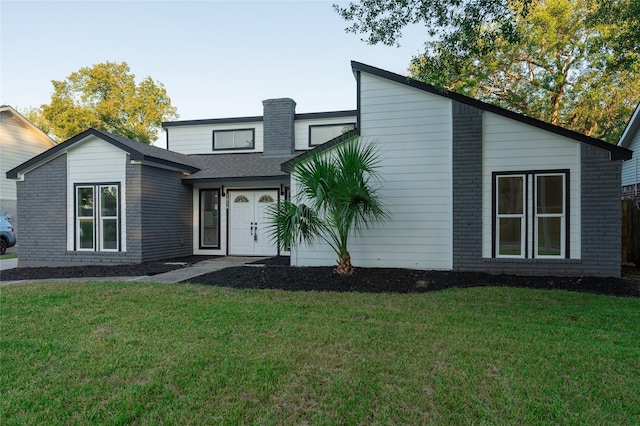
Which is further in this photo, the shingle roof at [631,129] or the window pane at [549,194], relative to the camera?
the shingle roof at [631,129]

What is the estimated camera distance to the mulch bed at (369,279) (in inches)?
263

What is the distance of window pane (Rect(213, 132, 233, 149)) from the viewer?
14523 mm

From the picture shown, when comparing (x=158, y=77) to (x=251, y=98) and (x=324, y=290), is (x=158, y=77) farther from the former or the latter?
(x=324, y=290)

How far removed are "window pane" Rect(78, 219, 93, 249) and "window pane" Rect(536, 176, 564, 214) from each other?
11551mm

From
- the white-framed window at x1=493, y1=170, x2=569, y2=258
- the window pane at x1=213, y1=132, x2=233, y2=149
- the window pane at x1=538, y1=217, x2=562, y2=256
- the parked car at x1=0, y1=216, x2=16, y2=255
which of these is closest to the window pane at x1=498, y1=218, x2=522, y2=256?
the white-framed window at x1=493, y1=170, x2=569, y2=258

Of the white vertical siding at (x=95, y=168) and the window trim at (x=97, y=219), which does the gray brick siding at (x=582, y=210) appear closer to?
the white vertical siding at (x=95, y=168)

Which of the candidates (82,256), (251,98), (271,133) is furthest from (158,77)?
(82,256)

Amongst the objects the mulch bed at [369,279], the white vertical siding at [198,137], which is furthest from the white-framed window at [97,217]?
the white vertical siding at [198,137]

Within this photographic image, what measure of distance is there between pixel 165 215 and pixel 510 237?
30.9 feet

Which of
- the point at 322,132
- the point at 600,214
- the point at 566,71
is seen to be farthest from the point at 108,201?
the point at 566,71

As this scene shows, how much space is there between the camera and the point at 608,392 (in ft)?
9.27

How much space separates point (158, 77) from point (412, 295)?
30.3 metres

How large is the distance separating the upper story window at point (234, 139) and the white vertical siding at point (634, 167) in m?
13.8

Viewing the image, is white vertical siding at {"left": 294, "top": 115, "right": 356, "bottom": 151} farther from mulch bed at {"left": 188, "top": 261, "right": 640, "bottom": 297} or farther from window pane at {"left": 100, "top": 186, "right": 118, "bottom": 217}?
mulch bed at {"left": 188, "top": 261, "right": 640, "bottom": 297}
